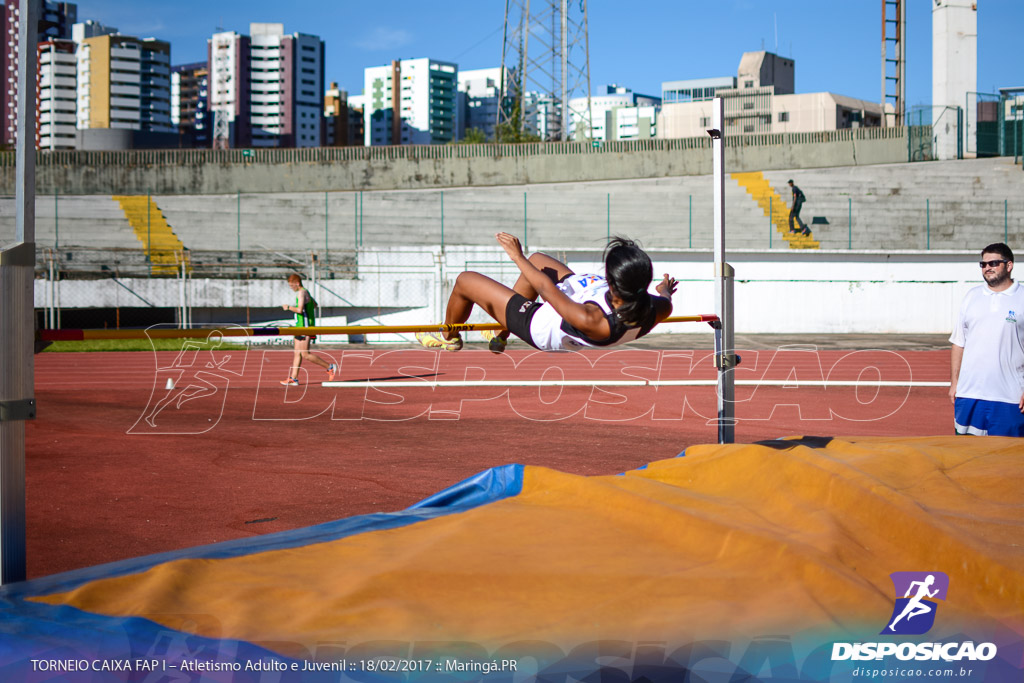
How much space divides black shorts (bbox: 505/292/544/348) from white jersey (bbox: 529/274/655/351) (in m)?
0.03

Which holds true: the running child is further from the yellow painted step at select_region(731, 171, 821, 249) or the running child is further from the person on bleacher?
the person on bleacher

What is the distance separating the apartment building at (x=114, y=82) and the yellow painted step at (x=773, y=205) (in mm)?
99378

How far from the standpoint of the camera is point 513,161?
28.6 m

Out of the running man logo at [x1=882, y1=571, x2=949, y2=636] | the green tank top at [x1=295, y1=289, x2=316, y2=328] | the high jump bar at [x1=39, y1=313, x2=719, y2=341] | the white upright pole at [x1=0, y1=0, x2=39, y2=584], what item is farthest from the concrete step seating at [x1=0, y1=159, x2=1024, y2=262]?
the running man logo at [x1=882, y1=571, x2=949, y2=636]

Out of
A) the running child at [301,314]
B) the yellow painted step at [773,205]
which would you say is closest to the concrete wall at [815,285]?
the yellow painted step at [773,205]

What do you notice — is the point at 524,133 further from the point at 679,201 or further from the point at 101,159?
the point at 101,159

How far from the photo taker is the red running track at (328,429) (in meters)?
5.21

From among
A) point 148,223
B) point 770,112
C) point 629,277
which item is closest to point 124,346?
point 148,223

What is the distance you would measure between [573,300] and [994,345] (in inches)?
106

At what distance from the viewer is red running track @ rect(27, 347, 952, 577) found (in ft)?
17.1

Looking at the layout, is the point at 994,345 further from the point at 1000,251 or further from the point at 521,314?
the point at 521,314

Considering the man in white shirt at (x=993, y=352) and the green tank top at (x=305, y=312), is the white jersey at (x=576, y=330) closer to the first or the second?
the man in white shirt at (x=993, y=352)

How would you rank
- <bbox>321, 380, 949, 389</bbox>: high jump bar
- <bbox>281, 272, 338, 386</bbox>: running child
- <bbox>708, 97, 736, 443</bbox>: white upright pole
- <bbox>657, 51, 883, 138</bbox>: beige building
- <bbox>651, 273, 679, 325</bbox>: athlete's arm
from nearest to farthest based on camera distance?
<bbox>651, 273, 679, 325</bbox>: athlete's arm
<bbox>708, 97, 736, 443</bbox>: white upright pole
<bbox>281, 272, 338, 386</bbox>: running child
<bbox>321, 380, 949, 389</bbox>: high jump bar
<bbox>657, 51, 883, 138</bbox>: beige building

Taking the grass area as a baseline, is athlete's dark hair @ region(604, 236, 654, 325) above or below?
above
